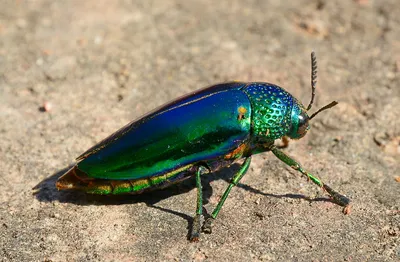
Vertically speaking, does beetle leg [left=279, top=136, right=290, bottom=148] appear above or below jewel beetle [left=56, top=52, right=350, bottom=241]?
below

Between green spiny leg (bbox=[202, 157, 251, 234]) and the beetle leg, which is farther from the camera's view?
→ the beetle leg

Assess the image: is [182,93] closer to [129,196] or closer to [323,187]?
[129,196]

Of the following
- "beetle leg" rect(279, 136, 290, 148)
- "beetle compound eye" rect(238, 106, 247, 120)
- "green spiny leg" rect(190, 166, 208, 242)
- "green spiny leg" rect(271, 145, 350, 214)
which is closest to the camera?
"green spiny leg" rect(190, 166, 208, 242)

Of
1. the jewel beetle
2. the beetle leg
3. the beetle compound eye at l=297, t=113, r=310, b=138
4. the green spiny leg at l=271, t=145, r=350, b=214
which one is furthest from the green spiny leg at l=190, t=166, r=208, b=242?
the beetle leg

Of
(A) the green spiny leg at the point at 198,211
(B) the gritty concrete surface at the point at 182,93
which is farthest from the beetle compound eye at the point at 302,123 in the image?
(A) the green spiny leg at the point at 198,211

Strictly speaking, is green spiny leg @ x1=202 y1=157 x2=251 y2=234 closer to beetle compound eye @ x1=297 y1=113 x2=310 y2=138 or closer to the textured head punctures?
the textured head punctures

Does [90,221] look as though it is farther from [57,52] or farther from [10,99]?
[57,52]

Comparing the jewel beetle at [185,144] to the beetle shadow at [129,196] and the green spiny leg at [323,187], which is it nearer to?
the green spiny leg at [323,187]

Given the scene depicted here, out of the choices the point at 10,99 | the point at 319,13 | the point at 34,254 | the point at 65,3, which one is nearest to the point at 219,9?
the point at 319,13
